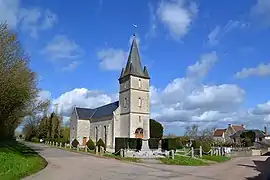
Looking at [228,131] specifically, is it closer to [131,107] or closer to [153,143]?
[131,107]

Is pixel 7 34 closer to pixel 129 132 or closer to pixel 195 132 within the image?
pixel 129 132

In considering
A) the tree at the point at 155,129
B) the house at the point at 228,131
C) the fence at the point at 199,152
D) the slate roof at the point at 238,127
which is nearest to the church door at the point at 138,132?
the tree at the point at 155,129

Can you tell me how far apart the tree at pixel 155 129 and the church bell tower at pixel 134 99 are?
20.5ft

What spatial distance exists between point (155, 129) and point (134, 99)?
10203 mm

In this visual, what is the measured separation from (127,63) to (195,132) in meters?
18.9

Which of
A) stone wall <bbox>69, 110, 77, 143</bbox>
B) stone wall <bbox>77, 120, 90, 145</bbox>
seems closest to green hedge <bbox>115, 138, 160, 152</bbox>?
stone wall <bbox>77, 120, 90, 145</bbox>

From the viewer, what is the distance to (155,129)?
5578cm

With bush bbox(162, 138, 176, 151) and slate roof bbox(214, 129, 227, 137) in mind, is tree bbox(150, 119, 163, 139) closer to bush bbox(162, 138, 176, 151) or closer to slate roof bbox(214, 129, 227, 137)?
bush bbox(162, 138, 176, 151)

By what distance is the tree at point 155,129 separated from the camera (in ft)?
182

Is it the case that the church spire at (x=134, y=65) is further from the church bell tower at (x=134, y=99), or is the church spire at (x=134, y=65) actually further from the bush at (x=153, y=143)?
the bush at (x=153, y=143)

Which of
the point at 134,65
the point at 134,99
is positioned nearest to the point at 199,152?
the point at 134,99

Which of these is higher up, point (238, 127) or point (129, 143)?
point (238, 127)

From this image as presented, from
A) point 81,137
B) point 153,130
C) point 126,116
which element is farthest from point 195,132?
point 81,137

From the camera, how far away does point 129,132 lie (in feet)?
154
